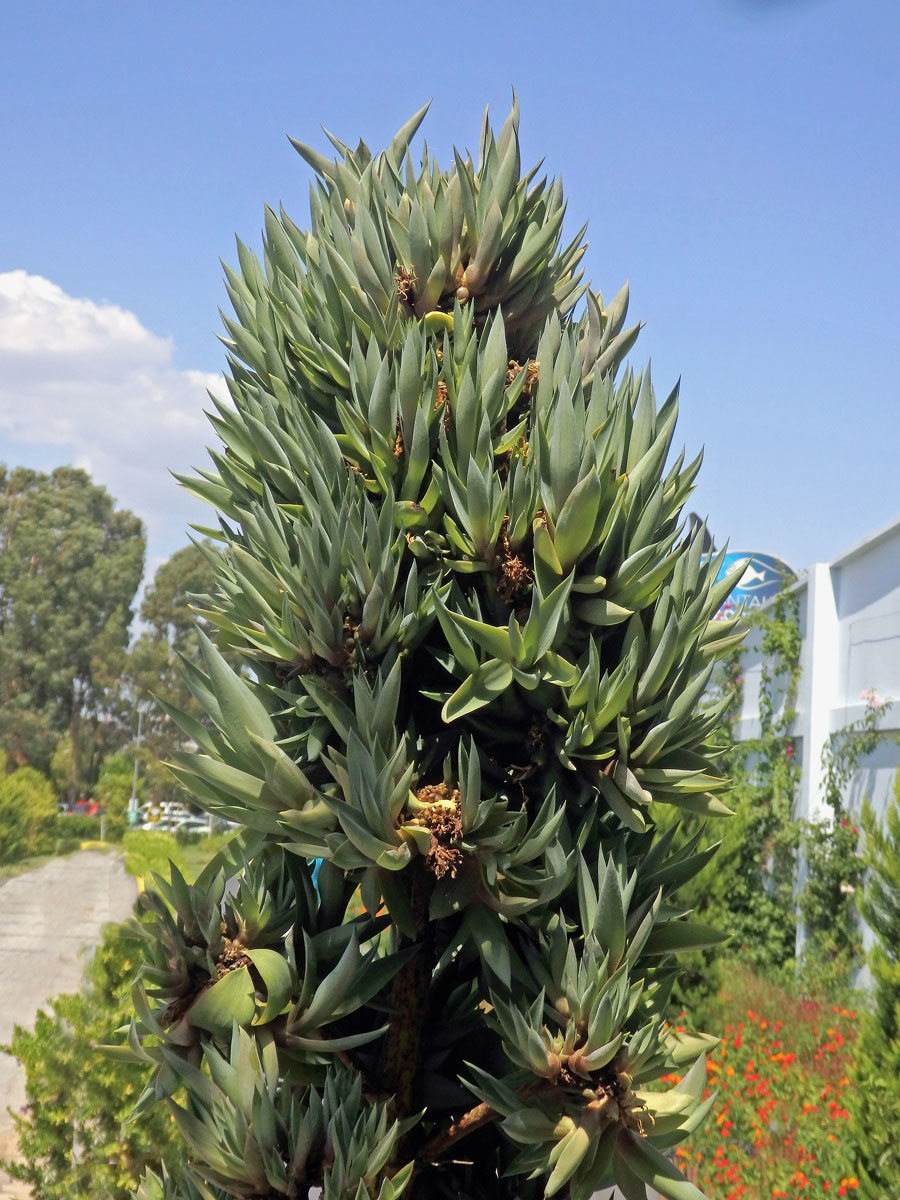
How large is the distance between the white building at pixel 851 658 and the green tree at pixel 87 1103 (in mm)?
6874

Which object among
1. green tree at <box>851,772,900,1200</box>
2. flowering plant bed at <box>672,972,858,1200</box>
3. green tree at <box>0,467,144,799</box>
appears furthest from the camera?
green tree at <box>0,467,144,799</box>

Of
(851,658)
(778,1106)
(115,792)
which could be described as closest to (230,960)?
(778,1106)

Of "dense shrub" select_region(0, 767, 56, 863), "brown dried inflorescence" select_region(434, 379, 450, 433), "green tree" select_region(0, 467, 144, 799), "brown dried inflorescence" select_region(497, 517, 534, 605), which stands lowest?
"dense shrub" select_region(0, 767, 56, 863)

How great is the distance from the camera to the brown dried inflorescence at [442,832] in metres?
1.66

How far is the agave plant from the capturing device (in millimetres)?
1679

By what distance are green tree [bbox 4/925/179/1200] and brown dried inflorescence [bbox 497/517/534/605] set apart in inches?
180

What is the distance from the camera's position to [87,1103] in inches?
224

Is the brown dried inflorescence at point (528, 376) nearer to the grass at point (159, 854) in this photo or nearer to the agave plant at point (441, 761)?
the agave plant at point (441, 761)

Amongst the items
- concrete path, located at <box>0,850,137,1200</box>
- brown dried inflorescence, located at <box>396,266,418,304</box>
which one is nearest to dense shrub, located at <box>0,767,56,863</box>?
concrete path, located at <box>0,850,137,1200</box>

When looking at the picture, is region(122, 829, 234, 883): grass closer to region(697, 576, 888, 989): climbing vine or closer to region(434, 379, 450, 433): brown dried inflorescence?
region(434, 379, 450, 433): brown dried inflorescence

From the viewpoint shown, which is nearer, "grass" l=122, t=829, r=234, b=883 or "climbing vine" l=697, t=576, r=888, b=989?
"grass" l=122, t=829, r=234, b=883

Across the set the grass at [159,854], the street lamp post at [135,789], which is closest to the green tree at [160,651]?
the street lamp post at [135,789]

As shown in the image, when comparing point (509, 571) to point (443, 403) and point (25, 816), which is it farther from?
point (25, 816)

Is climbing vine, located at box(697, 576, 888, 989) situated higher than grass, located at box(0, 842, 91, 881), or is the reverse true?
climbing vine, located at box(697, 576, 888, 989)
